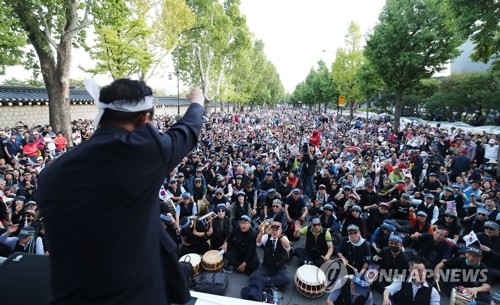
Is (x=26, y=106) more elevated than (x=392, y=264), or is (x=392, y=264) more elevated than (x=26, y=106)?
(x=26, y=106)

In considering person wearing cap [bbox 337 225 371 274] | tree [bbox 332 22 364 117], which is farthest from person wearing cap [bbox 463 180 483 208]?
tree [bbox 332 22 364 117]

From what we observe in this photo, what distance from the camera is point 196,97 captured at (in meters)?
1.62

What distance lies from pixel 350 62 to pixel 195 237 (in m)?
33.6

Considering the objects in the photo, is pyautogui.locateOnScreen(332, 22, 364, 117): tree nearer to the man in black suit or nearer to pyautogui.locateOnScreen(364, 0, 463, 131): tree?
pyautogui.locateOnScreen(364, 0, 463, 131): tree

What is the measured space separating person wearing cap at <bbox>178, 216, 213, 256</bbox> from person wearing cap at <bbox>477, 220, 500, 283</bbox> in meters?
5.97

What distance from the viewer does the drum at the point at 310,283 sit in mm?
5266

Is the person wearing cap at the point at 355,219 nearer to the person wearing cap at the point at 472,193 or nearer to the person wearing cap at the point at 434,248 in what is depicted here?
the person wearing cap at the point at 434,248

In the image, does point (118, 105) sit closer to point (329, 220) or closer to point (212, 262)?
point (212, 262)

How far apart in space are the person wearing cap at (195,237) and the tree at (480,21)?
11983 millimetres

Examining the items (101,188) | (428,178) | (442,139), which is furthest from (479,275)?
(442,139)

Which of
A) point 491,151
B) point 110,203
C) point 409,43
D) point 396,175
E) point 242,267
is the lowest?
point 242,267

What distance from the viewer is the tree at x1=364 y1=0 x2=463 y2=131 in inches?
731

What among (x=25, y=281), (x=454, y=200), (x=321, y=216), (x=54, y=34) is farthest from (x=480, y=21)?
(x=54, y=34)

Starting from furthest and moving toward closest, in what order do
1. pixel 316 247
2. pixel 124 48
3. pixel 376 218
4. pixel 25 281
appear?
pixel 124 48
pixel 376 218
pixel 316 247
pixel 25 281
